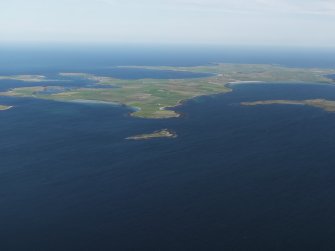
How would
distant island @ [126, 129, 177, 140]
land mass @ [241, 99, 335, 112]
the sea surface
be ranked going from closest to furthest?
the sea surface, distant island @ [126, 129, 177, 140], land mass @ [241, 99, 335, 112]

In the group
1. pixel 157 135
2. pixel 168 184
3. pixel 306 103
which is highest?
pixel 306 103

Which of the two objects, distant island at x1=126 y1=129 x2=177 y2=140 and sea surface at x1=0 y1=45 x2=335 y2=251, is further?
distant island at x1=126 y1=129 x2=177 y2=140

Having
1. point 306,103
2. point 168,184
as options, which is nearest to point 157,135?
point 168,184

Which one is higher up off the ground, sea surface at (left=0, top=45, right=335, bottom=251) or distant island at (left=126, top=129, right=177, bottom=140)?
distant island at (left=126, top=129, right=177, bottom=140)

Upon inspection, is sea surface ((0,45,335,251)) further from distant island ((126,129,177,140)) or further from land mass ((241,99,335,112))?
land mass ((241,99,335,112))

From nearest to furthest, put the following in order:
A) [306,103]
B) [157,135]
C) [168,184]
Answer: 1. [168,184]
2. [157,135]
3. [306,103]

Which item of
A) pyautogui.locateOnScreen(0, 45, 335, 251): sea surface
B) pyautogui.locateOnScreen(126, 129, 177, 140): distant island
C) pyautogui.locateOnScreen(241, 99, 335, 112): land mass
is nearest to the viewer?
pyautogui.locateOnScreen(0, 45, 335, 251): sea surface

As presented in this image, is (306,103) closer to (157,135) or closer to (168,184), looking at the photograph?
(157,135)

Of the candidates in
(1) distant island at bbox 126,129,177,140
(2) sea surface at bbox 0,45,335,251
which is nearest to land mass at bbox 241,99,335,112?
(2) sea surface at bbox 0,45,335,251

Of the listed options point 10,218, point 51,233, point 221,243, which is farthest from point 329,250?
point 10,218

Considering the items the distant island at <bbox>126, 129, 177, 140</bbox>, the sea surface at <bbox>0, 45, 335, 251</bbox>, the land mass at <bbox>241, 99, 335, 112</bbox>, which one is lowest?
the sea surface at <bbox>0, 45, 335, 251</bbox>
